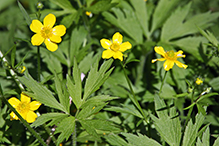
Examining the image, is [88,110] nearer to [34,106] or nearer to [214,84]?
[34,106]

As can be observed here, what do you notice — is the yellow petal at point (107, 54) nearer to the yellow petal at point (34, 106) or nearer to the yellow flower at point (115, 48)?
the yellow flower at point (115, 48)

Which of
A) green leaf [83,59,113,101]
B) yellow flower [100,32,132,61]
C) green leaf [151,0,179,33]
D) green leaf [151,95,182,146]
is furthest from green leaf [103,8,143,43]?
green leaf [151,95,182,146]

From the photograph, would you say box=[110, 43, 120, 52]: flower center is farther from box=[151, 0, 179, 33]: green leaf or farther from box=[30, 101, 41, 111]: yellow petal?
box=[151, 0, 179, 33]: green leaf

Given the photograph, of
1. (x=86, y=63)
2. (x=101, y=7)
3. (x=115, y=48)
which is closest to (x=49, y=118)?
(x=115, y=48)

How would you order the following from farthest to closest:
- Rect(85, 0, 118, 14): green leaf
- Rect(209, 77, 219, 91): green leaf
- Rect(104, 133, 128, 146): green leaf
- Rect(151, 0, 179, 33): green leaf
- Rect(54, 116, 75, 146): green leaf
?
Rect(151, 0, 179, 33): green leaf < Rect(209, 77, 219, 91): green leaf < Rect(85, 0, 118, 14): green leaf < Rect(104, 133, 128, 146): green leaf < Rect(54, 116, 75, 146): green leaf

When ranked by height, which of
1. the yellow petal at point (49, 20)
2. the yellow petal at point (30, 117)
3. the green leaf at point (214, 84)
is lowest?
the green leaf at point (214, 84)

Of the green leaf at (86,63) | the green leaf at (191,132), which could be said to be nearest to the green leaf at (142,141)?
the green leaf at (191,132)
